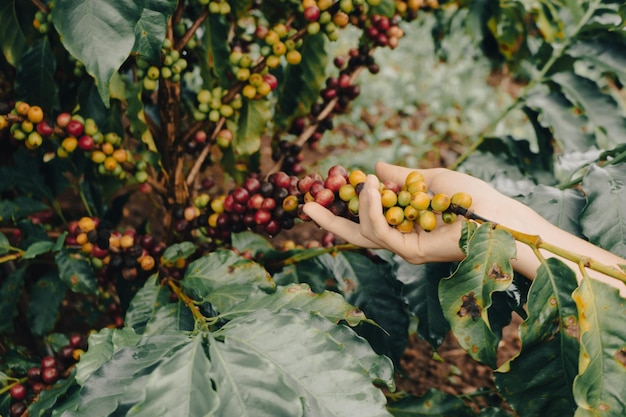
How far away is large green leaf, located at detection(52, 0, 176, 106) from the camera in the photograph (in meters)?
0.97

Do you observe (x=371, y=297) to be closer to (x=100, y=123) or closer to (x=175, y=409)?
(x=175, y=409)

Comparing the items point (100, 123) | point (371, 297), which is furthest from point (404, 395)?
point (100, 123)

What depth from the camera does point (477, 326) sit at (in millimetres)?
988

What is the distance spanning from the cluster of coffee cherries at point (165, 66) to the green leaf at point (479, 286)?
93 cm

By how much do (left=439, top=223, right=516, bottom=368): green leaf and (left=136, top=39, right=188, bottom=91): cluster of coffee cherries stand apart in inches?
36.7

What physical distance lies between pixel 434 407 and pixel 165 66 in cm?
120

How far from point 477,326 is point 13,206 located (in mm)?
1474

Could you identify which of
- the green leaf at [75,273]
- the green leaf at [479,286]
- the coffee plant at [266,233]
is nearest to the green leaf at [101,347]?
the coffee plant at [266,233]

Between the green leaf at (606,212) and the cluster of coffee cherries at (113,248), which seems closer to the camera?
the green leaf at (606,212)

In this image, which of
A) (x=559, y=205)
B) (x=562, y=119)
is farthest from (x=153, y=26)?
(x=562, y=119)

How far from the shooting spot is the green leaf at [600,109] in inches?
67.5

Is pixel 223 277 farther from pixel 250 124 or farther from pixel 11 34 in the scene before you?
pixel 11 34

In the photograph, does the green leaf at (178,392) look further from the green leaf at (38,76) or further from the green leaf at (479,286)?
the green leaf at (38,76)

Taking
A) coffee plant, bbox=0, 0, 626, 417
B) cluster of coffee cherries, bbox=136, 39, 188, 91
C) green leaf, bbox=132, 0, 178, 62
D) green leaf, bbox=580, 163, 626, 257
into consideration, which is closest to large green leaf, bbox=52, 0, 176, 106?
coffee plant, bbox=0, 0, 626, 417
